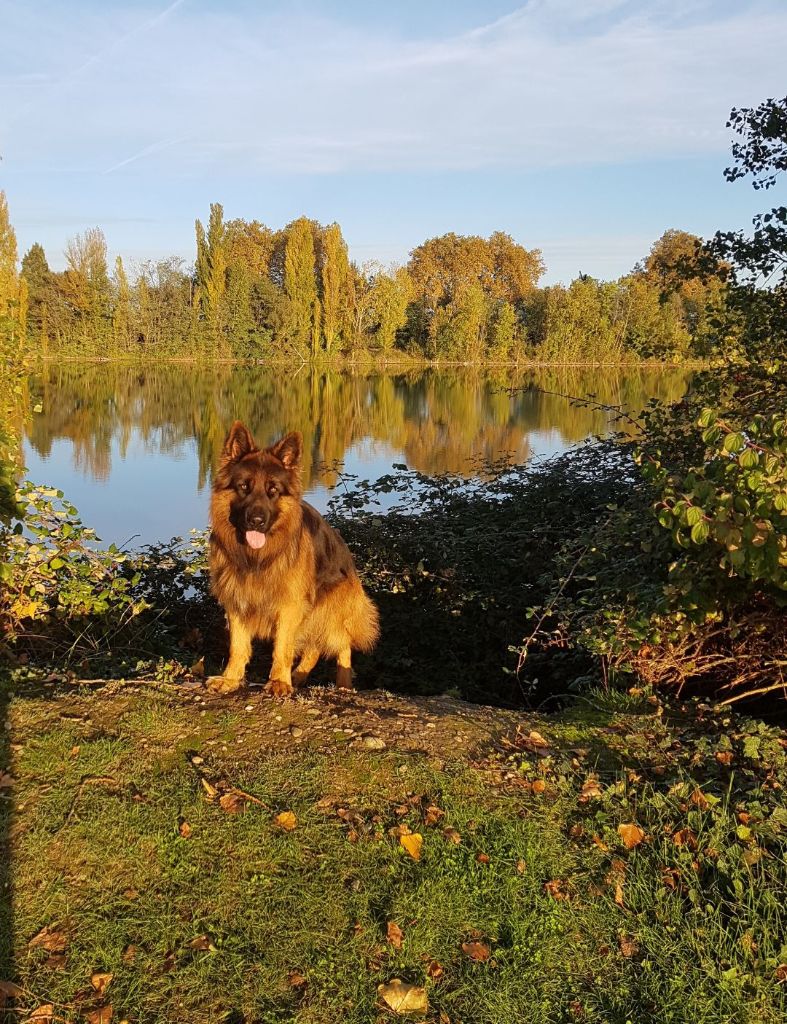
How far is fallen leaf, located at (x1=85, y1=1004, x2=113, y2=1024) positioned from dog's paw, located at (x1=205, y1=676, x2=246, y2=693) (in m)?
2.29

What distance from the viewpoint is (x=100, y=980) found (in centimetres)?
218

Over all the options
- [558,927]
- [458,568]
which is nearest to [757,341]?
[458,568]

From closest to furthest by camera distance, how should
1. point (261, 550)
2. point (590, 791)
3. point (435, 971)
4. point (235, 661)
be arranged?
point (435, 971) < point (590, 791) < point (235, 661) < point (261, 550)

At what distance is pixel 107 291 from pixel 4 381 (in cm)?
6141

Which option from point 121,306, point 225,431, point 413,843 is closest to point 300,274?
point 121,306

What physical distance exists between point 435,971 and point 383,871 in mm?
469

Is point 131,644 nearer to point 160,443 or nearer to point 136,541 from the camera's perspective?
point 136,541

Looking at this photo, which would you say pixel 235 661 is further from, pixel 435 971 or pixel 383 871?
pixel 435 971

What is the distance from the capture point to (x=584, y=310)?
7250cm

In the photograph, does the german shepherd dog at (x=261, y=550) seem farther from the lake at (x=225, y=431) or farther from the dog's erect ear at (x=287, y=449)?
the lake at (x=225, y=431)

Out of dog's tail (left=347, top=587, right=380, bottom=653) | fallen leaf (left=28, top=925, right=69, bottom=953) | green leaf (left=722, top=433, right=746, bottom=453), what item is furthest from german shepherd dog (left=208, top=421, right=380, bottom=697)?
green leaf (left=722, top=433, right=746, bottom=453)

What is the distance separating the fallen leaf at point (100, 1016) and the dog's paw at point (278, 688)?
92.1 inches

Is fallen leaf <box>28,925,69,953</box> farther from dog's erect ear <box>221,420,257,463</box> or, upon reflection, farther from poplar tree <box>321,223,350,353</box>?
poplar tree <box>321,223,350,353</box>

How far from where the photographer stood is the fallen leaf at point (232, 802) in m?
3.03
